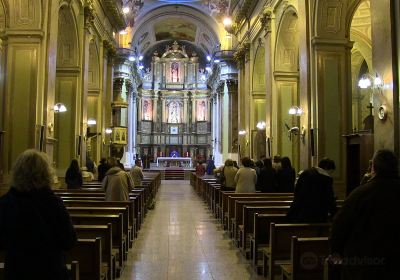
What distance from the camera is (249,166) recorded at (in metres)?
9.37

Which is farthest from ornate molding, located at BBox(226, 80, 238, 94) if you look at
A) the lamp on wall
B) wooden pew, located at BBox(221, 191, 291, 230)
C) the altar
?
wooden pew, located at BBox(221, 191, 291, 230)

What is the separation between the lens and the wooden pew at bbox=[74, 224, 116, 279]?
5.10 meters

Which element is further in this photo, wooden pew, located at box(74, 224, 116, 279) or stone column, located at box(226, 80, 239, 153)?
stone column, located at box(226, 80, 239, 153)

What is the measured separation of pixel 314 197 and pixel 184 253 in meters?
2.80

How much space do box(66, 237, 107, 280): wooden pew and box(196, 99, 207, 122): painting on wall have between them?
39194mm

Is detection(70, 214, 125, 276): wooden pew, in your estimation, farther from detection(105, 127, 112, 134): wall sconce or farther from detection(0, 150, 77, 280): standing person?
detection(105, 127, 112, 134): wall sconce

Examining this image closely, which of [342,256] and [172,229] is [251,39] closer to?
[172,229]

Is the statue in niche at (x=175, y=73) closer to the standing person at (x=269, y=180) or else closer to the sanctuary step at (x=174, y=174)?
the sanctuary step at (x=174, y=174)

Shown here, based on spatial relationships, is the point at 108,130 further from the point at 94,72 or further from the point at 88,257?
the point at 88,257

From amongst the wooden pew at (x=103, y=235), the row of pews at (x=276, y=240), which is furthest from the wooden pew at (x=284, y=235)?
the wooden pew at (x=103, y=235)

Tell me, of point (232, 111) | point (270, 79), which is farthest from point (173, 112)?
point (270, 79)

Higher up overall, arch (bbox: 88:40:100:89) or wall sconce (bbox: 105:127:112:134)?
arch (bbox: 88:40:100:89)

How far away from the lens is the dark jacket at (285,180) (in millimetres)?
10172

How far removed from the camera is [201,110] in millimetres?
43906
